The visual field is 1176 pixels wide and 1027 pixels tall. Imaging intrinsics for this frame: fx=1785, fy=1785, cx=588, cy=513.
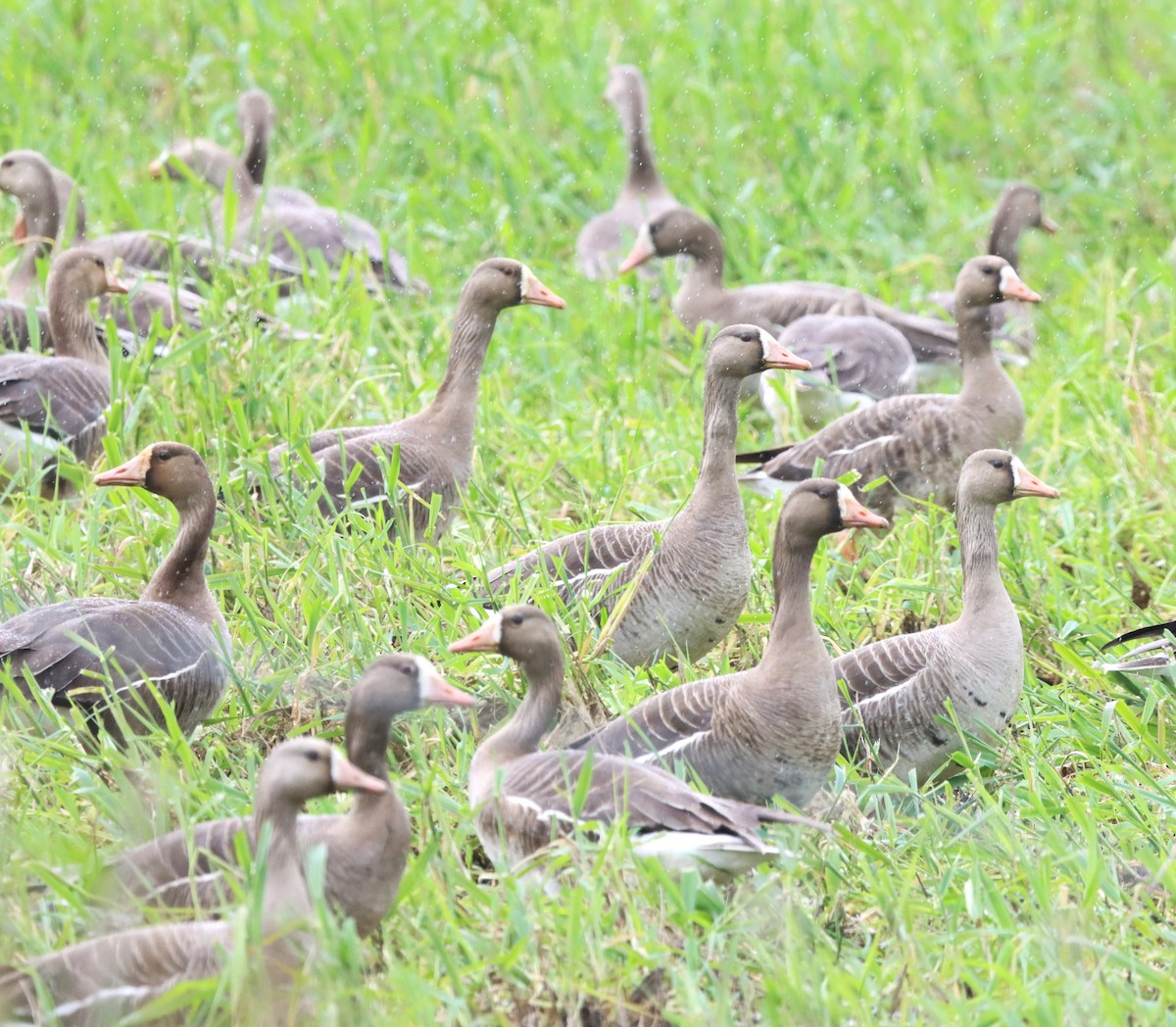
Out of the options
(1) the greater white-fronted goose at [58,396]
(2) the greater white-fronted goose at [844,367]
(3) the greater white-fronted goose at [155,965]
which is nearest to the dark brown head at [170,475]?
(1) the greater white-fronted goose at [58,396]

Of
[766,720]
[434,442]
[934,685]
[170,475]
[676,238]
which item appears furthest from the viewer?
[676,238]

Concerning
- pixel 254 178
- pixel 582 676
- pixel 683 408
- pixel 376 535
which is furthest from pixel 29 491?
pixel 254 178

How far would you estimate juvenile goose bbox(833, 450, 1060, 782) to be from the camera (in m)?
5.81

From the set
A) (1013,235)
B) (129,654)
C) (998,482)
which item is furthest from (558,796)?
(1013,235)

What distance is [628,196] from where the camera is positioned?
37.7 ft

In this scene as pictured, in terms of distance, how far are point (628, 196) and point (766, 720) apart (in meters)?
6.87

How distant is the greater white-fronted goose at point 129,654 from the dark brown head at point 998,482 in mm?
2652

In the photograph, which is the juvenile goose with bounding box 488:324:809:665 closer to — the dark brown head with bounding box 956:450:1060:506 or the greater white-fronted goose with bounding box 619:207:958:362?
the dark brown head with bounding box 956:450:1060:506

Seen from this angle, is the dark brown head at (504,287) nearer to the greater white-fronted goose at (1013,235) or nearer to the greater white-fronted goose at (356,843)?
the greater white-fronted goose at (356,843)

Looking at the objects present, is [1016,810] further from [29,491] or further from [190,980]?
[29,491]

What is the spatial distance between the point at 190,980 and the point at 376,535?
269 centimetres

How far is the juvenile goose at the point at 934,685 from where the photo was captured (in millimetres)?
5809

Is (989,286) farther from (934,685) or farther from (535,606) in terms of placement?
(535,606)

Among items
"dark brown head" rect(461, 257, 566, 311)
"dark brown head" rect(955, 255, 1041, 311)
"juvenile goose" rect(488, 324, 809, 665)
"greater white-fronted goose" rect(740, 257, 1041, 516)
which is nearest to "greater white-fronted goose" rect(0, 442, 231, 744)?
"juvenile goose" rect(488, 324, 809, 665)
